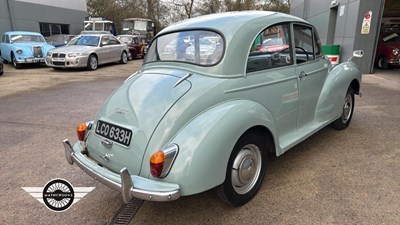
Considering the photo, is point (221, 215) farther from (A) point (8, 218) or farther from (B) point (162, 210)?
(A) point (8, 218)

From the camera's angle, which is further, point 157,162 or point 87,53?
point 87,53

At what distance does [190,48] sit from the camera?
314 cm

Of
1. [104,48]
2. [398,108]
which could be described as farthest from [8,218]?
[104,48]

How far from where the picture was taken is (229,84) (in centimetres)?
276

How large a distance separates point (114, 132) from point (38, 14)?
21.8m

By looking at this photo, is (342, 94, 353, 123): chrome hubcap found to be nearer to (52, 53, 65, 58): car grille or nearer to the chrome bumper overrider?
the chrome bumper overrider

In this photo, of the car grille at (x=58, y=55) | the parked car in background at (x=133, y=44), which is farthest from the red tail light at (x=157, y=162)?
the parked car in background at (x=133, y=44)

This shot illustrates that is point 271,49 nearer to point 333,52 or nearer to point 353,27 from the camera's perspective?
point 353,27

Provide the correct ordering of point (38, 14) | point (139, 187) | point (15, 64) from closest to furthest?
point (139, 187) → point (15, 64) → point (38, 14)

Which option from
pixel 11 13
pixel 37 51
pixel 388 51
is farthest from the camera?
pixel 11 13

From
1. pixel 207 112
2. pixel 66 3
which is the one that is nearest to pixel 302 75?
pixel 207 112

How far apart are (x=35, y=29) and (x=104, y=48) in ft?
32.0

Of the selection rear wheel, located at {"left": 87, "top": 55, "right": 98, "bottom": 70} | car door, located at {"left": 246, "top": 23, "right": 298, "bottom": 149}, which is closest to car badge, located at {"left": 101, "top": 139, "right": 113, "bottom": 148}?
car door, located at {"left": 246, "top": 23, "right": 298, "bottom": 149}

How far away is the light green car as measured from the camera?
2322mm
